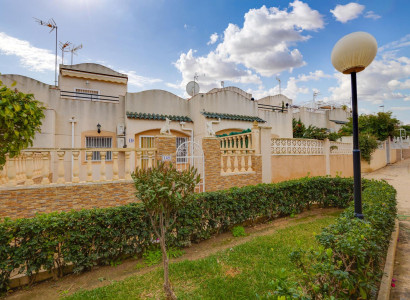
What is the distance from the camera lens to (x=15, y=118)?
2811 mm

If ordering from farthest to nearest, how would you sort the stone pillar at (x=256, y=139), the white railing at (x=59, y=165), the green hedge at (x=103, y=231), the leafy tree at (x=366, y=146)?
the leafy tree at (x=366, y=146) → the stone pillar at (x=256, y=139) → the white railing at (x=59, y=165) → the green hedge at (x=103, y=231)

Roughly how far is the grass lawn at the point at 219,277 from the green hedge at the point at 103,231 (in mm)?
706

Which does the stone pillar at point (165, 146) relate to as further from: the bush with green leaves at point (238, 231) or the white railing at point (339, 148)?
the white railing at point (339, 148)

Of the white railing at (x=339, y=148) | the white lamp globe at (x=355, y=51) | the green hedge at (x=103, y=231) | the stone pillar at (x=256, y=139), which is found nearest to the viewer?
the green hedge at (x=103, y=231)

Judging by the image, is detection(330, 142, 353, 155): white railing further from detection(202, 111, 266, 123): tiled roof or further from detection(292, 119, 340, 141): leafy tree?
detection(202, 111, 266, 123): tiled roof

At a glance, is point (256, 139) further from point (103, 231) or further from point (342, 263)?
point (342, 263)

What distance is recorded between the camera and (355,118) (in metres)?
3.36

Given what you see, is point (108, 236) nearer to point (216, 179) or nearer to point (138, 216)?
point (138, 216)

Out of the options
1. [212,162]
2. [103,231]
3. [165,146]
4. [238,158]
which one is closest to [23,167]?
[165,146]

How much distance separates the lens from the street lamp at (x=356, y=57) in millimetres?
3207

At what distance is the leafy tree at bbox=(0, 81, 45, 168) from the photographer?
2711mm

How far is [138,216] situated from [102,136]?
799cm

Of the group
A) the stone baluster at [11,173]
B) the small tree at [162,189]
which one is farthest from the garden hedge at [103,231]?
the stone baluster at [11,173]

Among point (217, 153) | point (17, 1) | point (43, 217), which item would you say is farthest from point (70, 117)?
point (43, 217)
